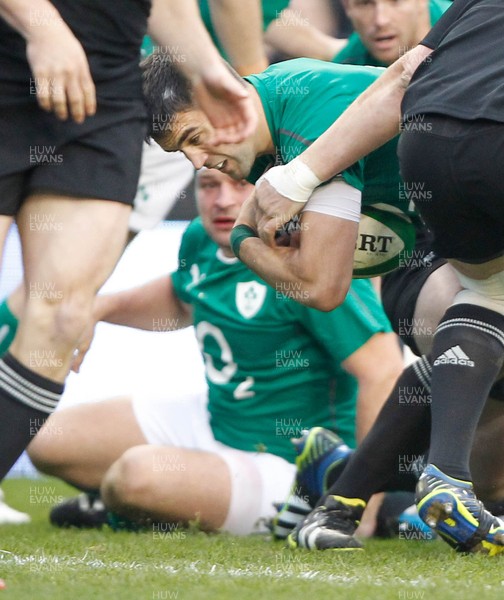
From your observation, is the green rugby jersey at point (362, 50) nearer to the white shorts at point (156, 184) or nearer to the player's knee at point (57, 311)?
the white shorts at point (156, 184)

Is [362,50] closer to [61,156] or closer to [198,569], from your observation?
[61,156]

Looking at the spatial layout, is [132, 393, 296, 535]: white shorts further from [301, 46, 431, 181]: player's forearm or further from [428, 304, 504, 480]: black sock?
[301, 46, 431, 181]: player's forearm

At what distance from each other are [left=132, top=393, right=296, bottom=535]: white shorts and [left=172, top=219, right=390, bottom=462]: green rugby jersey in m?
0.05

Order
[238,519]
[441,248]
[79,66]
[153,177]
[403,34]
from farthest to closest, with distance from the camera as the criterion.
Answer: [153,177], [403,34], [238,519], [441,248], [79,66]

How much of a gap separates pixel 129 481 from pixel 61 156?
123 centimetres

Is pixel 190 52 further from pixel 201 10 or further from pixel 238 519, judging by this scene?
pixel 201 10

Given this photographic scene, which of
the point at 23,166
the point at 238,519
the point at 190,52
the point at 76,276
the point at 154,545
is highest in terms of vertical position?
the point at 190,52

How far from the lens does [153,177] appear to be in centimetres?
518

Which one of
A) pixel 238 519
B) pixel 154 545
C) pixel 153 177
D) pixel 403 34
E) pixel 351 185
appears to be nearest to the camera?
pixel 351 185

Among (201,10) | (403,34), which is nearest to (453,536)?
(403,34)

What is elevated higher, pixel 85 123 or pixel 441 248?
pixel 85 123

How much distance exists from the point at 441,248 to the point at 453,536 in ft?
2.04

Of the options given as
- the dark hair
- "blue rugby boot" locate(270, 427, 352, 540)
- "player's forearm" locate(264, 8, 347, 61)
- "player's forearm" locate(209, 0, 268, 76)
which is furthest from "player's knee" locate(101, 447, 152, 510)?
"player's forearm" locate(264, 8, 347, 61)

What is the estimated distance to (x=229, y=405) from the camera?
4047 mm
